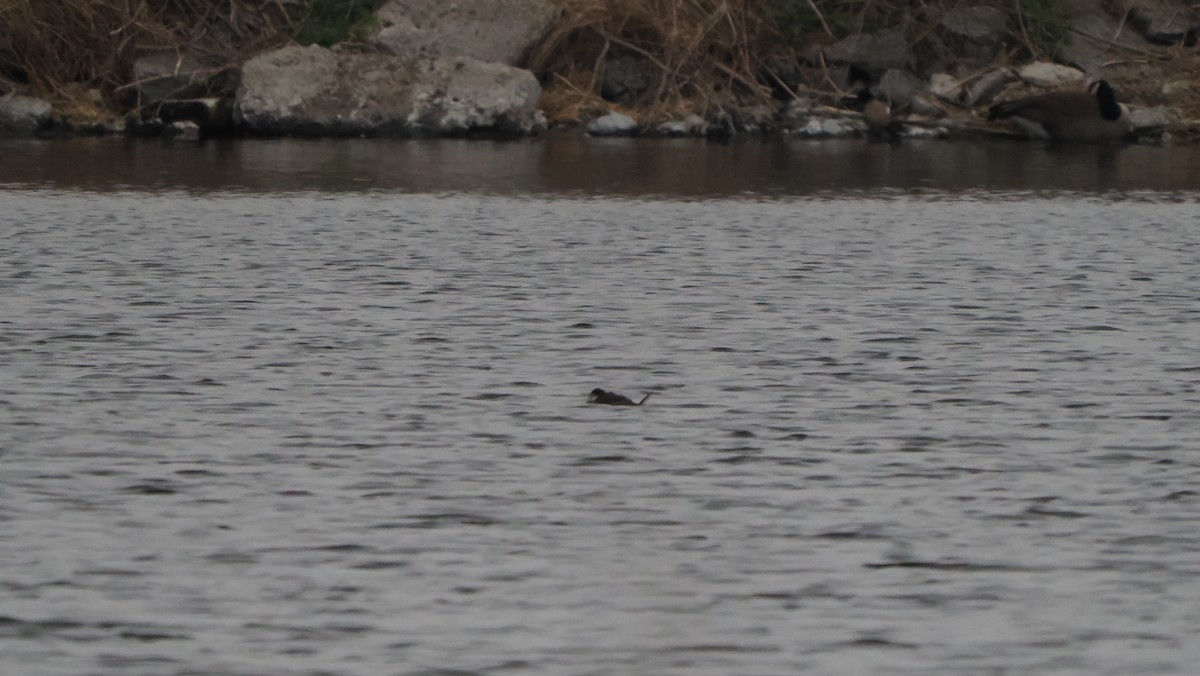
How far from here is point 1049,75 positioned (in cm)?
2181

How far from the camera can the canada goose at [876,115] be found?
69.2 feet

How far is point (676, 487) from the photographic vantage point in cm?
511

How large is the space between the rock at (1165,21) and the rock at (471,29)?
6.40 m

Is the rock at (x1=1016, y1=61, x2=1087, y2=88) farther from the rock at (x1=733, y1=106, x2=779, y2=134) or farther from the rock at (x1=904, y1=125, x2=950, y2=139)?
the rock at (x1=733, y1=106, x2=779, y2=134)

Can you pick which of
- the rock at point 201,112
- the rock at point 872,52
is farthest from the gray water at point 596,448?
the rock at point 872,52

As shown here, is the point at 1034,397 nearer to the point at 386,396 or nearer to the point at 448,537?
the point at 386,396

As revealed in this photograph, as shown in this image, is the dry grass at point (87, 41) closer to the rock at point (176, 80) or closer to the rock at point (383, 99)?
the rock at point (176, 80)

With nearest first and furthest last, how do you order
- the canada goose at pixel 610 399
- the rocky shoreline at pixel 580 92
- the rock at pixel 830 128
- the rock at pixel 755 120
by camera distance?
1. the canada goose at pixel 610 399
2. the rocky shoreline at pixel 580 92
3. the rock at pixel 830 128
4. the rock at pixel 755 120

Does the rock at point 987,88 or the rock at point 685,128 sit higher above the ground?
the rock at point 987,88

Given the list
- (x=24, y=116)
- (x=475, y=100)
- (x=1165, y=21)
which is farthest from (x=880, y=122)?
(x=24, y=116)

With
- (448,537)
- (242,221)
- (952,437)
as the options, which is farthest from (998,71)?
(448,537)

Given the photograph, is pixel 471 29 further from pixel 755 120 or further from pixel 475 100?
pixel 755 120

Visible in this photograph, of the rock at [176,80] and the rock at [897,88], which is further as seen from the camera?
the rock at [897,88]

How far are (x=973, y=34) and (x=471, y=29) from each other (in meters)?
5.27
